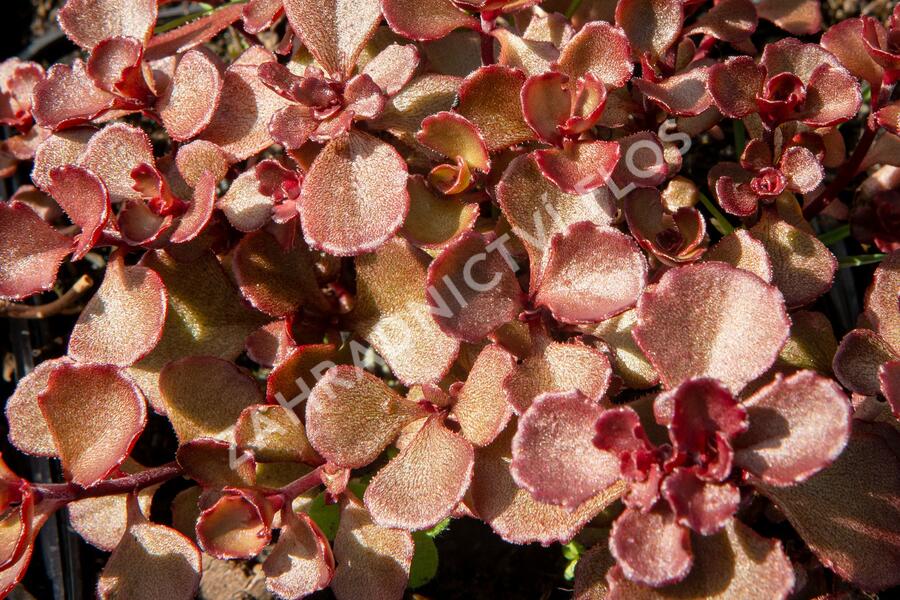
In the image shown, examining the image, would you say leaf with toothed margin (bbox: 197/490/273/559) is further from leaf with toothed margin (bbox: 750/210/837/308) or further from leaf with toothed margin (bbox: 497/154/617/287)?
leaf with toothed margin (bbox: 750/210/837/308)

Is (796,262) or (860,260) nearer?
(796,262)

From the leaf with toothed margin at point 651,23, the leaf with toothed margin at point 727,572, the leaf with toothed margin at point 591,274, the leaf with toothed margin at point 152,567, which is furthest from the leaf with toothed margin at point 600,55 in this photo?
the leaf with toothed margin at point 152,567

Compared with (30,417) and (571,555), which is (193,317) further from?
(571,555)

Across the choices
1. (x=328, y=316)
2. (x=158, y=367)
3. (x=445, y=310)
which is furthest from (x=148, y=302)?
(x=445, y=310)

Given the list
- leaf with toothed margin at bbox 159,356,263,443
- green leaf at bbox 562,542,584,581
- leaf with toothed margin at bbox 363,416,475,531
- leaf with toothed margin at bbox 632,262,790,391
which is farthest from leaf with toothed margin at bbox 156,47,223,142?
green leaf at bbox 562,542,584,581

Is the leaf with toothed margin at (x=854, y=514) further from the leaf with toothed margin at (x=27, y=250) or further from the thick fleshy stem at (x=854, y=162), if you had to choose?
the leaf with toothed margin at (x=27, y=250)

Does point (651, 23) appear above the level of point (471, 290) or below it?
above

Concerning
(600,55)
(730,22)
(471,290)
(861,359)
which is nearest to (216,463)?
(471,290)
